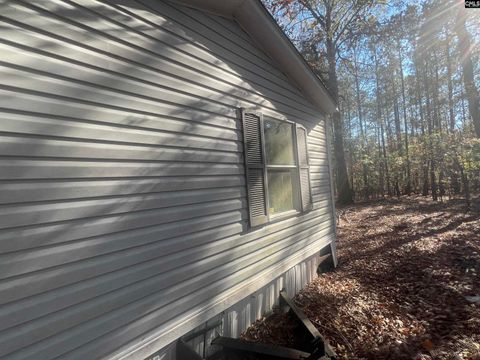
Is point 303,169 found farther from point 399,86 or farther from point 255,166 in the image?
point 399,86

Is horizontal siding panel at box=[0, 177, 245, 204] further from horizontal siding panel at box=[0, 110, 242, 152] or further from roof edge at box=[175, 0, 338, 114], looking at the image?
roof edge at box=[175, 0, 338, 114]

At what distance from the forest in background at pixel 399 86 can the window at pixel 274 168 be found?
30.8 ft

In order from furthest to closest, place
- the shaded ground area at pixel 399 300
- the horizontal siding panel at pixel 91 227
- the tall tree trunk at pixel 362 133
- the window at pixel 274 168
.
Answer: the tall tree trunk at pixel 362 133
the window at pixel 274 168
the shaded ground area at pixel 399 300
the horizontal siding panel at pixel 91 227

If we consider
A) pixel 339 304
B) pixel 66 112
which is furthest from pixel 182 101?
pixel 339 304

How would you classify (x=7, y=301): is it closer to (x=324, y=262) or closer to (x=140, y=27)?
(x=140, y=27)

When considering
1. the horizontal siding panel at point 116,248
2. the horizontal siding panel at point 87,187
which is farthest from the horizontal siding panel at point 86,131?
the horizontal siding panel at point 116,248

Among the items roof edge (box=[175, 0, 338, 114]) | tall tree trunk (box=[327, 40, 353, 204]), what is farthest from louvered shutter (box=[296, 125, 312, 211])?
tall tree trunk (box=[327, 40, 353, 204])

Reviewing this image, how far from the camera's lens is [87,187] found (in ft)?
8.43

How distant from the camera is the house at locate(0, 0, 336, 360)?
2199 millimetres

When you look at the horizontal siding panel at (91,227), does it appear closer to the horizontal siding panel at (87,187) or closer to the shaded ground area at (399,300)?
the horizontal siding panel at (87,187)

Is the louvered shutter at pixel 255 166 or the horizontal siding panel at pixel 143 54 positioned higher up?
the horizontal siding panel at pixel 143 54

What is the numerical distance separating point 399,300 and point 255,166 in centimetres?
336

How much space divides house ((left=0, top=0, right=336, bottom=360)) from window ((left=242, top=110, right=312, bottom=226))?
0.04 metres

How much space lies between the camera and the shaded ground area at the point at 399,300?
4199 millimetres
